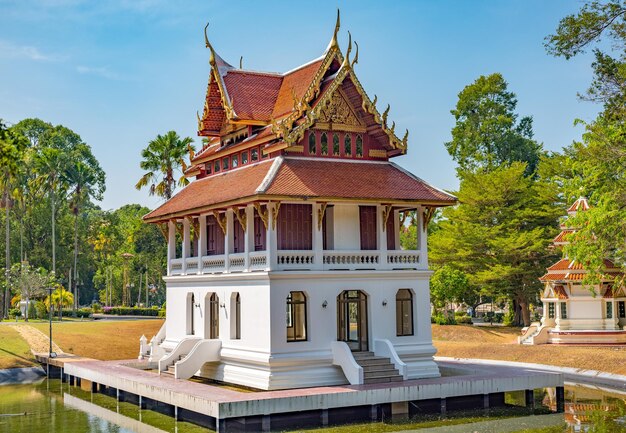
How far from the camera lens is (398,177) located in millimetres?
27906

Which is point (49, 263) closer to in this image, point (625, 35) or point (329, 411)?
point (329, 411)

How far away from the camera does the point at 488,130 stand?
63625mm

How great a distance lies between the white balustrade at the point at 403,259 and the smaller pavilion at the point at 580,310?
17265 millimetres

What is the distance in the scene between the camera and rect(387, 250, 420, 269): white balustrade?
26875 mm

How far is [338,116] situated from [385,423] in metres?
10.6

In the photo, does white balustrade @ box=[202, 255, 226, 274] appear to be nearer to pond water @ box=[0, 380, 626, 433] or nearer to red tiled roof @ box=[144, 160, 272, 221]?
red tiled roof @ box=[144, 160, 272, 221]

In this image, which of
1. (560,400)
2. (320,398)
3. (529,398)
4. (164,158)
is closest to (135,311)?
(164,158)

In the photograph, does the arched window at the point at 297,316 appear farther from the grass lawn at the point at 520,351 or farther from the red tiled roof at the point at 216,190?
the grass lawn at the point at 520,351

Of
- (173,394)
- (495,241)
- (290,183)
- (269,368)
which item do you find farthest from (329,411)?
(495,241)

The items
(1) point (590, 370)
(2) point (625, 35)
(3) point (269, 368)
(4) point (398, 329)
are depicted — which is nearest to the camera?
(2) point (625, 35)

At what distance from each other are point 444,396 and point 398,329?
12.5 feet

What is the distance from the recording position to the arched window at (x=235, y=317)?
26.7 meters

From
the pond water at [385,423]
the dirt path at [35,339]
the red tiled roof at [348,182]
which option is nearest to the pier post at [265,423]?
the pond water at [385,423]

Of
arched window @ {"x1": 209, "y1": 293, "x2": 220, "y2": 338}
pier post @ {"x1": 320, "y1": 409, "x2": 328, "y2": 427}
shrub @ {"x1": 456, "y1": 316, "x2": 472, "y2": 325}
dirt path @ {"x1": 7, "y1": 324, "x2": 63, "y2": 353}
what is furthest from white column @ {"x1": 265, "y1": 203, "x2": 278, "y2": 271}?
shrub @ {"x1": 456, "y1": 316, "x2": 472, "y2": 325}
